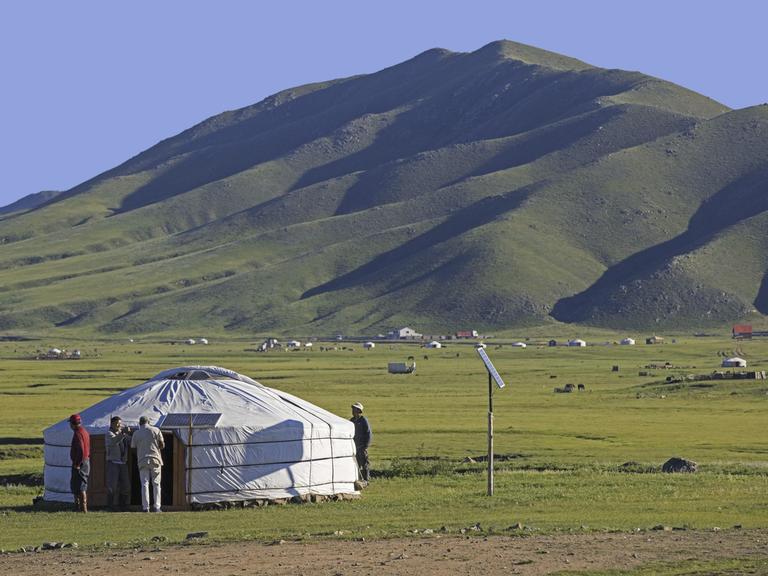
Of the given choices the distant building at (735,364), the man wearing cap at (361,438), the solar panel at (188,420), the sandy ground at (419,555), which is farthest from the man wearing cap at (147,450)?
the distant building at (735,364)

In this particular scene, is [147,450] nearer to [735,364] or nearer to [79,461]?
[79,461]

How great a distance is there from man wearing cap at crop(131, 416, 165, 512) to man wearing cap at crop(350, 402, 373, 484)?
506 centimetres

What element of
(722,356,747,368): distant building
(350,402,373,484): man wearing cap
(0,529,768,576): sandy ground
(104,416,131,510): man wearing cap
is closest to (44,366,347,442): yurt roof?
(350,402,373,484): man wearing cap

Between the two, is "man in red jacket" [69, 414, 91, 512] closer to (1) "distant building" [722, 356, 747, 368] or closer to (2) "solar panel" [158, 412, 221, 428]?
(2) "solar panel" [158, 412, 221, 428]

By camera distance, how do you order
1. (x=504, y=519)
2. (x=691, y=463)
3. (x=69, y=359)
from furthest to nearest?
(x=69, y=359) → (x=691, y=463) → (x=504, y=519)

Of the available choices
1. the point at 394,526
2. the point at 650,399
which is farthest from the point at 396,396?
the point at 394,526

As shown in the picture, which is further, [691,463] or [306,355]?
[306,355]

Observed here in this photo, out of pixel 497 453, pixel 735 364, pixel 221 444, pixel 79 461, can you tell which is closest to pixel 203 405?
pixel 221 444

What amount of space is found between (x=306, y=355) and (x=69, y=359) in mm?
24102

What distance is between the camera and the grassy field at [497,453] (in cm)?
2820

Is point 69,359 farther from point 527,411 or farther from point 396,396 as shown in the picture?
point 527,411

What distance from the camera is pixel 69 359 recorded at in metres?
157

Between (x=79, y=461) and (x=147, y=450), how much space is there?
1.46 m

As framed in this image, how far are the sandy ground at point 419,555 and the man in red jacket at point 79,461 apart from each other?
6.10 meters
